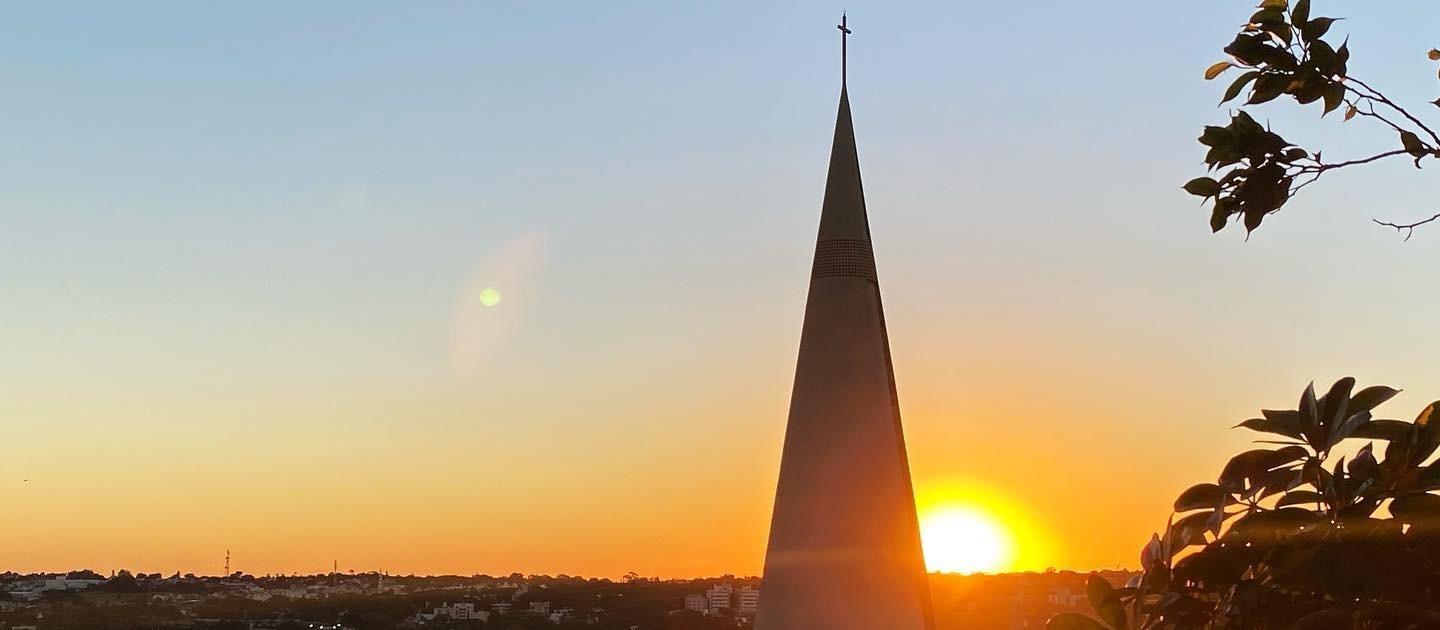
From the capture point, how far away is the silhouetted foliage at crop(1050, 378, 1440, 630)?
228 cm

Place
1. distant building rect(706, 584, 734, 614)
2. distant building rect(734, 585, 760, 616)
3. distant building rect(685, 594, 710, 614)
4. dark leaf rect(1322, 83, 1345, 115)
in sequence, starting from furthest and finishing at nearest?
distant building rect(685, 594, 710, 614) < distant building rect(706, 584, 734, 614) < distant building rect(734, 585, 760, 616) < dark leaf rect(1322, 83, 1345, 115)

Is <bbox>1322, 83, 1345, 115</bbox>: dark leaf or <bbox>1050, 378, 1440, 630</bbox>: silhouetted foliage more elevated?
<bbox>1322, 83, 1345, 115</bbox>: dark leaf

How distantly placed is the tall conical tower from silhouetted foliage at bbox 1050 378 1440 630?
12581 mm

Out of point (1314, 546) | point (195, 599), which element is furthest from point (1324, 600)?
point (195, 599)

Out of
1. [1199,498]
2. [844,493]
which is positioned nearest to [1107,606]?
[1199,498]

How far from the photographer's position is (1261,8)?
2697 millimetres

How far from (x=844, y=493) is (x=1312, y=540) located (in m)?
13.0

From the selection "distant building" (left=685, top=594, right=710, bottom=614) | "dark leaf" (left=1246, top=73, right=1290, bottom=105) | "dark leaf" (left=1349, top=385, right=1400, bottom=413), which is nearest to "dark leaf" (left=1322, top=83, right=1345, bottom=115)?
"dark leaf" (left=1246, top=73, right=1290, bottom=105)

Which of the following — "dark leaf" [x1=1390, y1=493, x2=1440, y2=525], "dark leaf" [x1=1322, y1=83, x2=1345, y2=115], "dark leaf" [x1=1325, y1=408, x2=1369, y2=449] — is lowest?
"dark leaf" [x1=1390, y1=493, x2=1440, y2=525]

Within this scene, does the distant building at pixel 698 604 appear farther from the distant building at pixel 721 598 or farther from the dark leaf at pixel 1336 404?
the dark leaf at pixel 1336 404

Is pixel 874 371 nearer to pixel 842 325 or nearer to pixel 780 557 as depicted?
pixel 842 325

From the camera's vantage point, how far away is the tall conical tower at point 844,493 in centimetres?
1505

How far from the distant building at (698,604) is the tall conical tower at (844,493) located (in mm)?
48605

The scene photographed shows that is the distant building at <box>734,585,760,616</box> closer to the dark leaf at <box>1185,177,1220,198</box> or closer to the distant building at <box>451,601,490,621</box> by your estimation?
the distant building at <box>451,601,490,621</box>
